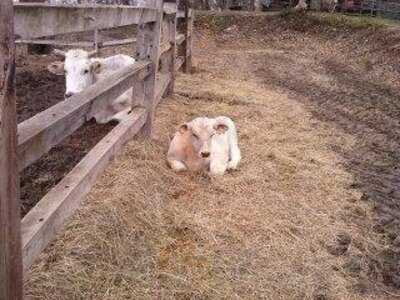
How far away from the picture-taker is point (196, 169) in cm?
576

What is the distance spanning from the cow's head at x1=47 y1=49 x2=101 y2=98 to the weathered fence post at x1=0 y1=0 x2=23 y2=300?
161 inches

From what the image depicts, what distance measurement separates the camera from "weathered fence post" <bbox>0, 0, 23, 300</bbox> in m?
2.15

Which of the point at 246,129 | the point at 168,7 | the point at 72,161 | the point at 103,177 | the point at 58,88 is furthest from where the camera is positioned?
the point at 58,88

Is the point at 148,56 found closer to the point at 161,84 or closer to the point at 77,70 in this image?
the point at 77,70

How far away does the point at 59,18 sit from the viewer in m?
2.78

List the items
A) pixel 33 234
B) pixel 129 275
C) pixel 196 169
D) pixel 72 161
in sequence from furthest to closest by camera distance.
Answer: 1. pixel 196 169
2. pixel 72 161
3. pixel 129 275
4. pixel 33 234

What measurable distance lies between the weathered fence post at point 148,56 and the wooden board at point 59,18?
163 cm

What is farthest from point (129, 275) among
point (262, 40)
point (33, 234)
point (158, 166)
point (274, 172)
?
point (262, 40)

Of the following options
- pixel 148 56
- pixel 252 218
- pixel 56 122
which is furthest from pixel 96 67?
pixel 56 122

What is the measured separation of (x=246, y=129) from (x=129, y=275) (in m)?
4.30

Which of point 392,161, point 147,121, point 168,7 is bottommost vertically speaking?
point 392,161

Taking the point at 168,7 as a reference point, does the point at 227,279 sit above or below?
below

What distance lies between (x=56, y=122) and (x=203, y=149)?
2721 millimetres

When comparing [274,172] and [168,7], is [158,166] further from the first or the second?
[168,7]
